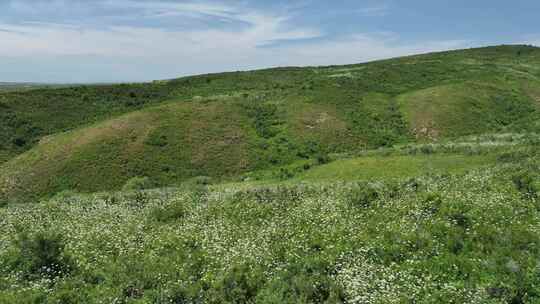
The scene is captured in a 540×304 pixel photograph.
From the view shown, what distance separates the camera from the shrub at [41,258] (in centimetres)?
1485

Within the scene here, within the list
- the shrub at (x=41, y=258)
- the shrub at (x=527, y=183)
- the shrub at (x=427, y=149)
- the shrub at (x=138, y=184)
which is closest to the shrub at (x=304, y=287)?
the shrub at (x=41, y=258)

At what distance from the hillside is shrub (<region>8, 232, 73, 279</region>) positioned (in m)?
27.9

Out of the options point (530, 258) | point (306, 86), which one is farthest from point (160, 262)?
point (306, 86)

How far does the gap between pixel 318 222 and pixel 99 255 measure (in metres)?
8.30

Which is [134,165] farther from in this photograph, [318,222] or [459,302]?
[459,302]

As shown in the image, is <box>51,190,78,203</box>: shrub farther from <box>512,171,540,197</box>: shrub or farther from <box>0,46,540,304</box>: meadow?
<box>512,171,540,197</box>: shrub

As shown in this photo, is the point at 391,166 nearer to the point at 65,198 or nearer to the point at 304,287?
the point at 304,287

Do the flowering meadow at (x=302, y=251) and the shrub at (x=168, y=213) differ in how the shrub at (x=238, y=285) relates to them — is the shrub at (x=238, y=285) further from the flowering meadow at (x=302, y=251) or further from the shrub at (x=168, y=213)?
the shrub at (x=168, y=213)

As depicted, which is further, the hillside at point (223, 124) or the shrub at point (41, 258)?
the hillside at point (223, 124)

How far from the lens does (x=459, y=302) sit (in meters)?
10.8

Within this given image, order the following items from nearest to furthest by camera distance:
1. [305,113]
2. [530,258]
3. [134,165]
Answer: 1. [530,258]
2. [134,165]
3. [305,113]

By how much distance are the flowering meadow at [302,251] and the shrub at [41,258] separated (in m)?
0.04

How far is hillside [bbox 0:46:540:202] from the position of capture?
47.2 metres

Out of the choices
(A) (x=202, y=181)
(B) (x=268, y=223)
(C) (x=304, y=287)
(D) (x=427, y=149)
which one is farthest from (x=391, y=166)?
(C) (x=304, y=287)
